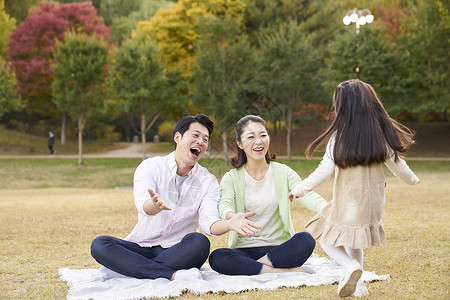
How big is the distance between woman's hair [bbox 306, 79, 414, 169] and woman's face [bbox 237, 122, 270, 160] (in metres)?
0.63

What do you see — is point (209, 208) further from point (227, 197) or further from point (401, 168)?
point (401, 168)

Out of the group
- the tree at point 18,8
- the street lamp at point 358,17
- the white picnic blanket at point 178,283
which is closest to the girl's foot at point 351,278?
the white picnic blanket at point 178,283

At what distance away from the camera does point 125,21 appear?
3734cm

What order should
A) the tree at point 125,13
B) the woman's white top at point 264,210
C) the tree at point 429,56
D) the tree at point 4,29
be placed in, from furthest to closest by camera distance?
the tree at point 125,13
the tree at point 4,29
the tree at point 429,56
the woman's white top at point 264,210

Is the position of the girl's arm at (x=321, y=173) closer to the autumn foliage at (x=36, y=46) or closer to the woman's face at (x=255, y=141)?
the woman's face at (x=255, y=141)

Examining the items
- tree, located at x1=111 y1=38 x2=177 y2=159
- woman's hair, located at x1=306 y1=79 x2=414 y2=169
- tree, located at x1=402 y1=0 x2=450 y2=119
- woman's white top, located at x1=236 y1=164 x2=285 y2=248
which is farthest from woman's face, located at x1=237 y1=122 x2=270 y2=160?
tree, located at x1=402 y1=0 x2=450 y2=119

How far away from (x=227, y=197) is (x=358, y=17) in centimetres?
1818

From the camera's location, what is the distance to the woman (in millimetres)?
4305

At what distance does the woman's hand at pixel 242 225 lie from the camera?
→ 3.72m

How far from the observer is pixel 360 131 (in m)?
3.67

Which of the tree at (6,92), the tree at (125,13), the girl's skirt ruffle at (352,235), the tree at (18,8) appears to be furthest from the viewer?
the tree at (125,13)

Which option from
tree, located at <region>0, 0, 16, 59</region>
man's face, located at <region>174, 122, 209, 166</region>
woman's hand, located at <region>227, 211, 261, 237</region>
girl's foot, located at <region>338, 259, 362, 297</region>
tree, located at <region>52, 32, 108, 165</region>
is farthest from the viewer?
tree, located at <region>0, 0, 16, 59</region>

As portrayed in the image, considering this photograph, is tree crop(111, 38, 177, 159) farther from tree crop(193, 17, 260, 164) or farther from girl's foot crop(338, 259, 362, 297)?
girl's foot crop(338, 259, 362, 297)

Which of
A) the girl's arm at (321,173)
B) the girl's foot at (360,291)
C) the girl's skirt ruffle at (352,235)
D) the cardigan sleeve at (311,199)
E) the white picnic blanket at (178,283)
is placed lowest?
the white picnic blanket at (178,283)
